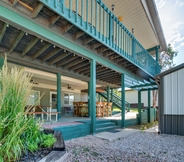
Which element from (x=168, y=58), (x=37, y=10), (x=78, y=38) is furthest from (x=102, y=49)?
(x=168, y=58)

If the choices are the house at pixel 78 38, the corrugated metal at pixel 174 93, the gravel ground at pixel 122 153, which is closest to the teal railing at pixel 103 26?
the house at pixel 78 38

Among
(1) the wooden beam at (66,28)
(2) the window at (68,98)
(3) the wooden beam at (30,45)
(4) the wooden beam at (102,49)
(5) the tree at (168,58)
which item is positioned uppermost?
(5) the tree at (168,58)

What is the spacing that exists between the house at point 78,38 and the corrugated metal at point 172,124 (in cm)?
191

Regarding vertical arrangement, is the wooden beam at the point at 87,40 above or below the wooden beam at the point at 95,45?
above

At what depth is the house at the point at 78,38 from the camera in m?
3.50

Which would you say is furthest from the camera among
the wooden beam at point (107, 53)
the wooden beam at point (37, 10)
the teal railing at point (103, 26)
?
the wooden beam at point (107, 53)

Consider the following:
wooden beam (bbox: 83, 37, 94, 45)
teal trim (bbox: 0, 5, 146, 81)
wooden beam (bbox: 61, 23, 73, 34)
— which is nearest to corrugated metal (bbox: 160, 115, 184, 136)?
teal trim (bbox: 0, 5, 146, 81)

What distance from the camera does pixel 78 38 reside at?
4902 mm

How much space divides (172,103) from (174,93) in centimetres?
45

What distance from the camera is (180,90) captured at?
588 centimetres

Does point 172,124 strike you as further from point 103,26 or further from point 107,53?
point 103,26

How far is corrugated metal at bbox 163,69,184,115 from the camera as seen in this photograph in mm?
5850

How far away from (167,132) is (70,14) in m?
6.12

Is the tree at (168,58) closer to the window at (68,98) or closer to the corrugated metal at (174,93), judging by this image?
the window at (68,98)
